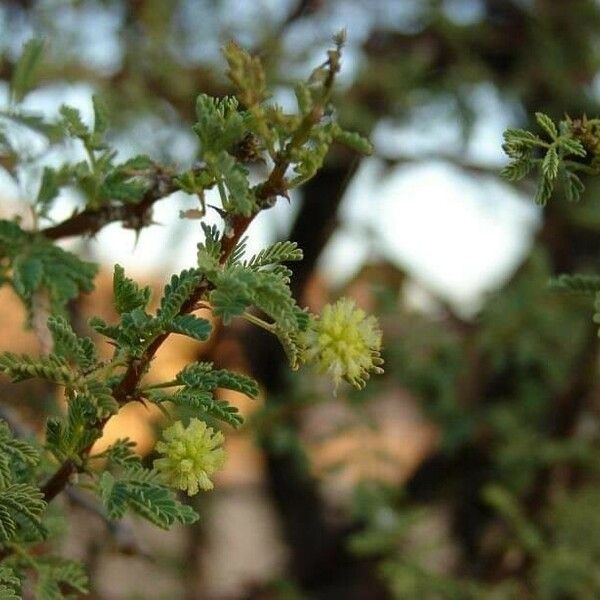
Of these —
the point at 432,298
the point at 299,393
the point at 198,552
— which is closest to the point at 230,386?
the point at 299,393

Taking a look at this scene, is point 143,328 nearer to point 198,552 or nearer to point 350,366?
point 350,366

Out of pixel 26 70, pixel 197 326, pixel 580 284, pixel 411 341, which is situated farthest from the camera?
pixel 411 341

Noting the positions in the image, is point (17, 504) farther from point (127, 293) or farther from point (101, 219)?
point (101, 219)

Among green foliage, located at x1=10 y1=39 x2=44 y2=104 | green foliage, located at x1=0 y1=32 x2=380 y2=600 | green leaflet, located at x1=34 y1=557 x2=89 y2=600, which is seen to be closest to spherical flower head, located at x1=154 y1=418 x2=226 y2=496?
green foliage, located at x1=0 y1=32 x2=380 y2=600

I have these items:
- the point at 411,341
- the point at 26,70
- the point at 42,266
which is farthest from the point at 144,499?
the point at 411,341

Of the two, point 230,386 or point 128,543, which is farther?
point 128,543

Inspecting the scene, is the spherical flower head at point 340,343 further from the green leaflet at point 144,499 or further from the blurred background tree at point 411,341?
the blurred background tree at point 411,341
